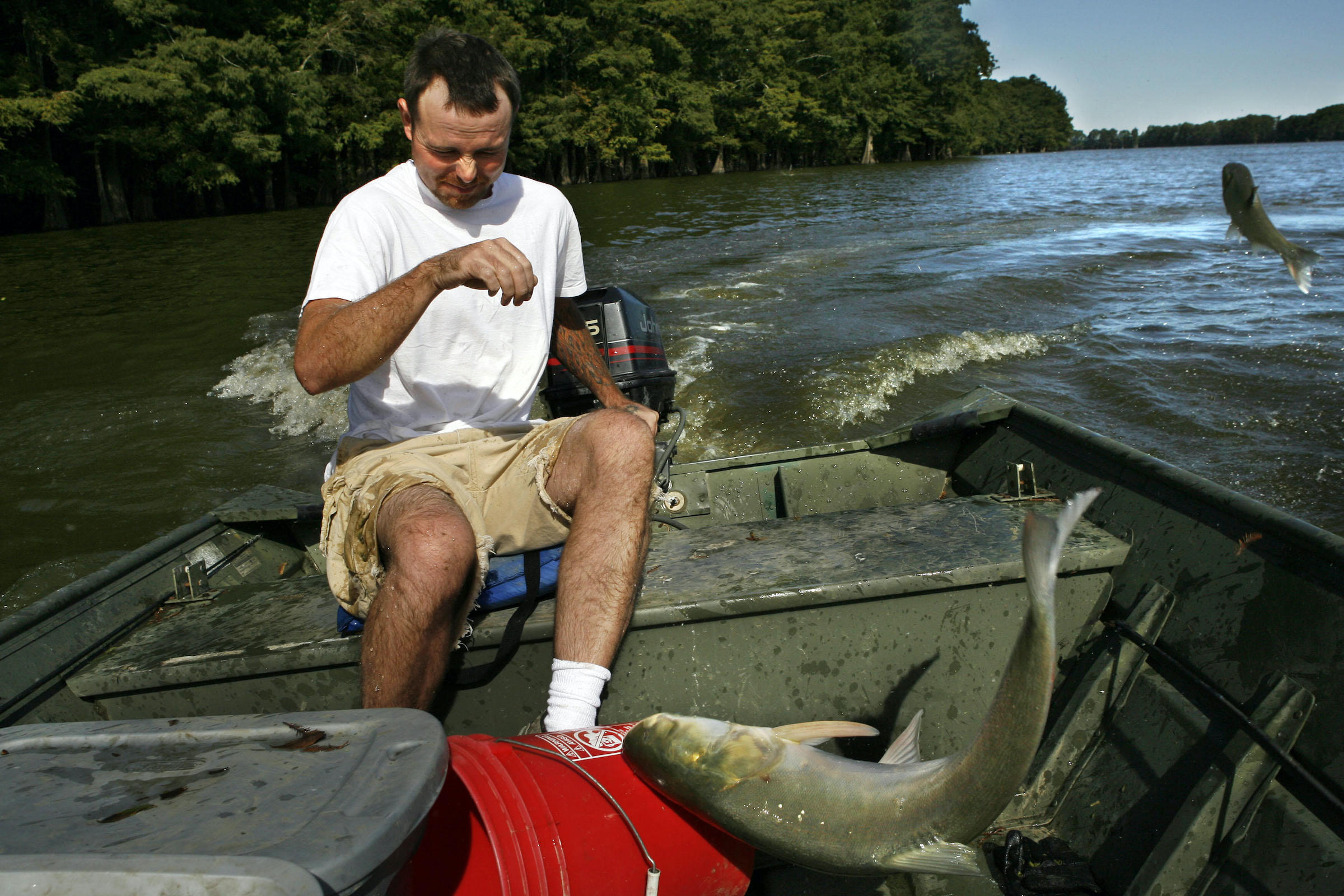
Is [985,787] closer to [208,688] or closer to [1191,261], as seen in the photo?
[208,688]

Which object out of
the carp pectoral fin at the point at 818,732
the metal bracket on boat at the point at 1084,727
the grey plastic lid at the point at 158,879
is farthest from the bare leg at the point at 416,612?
the metal bracket on boat at the point at 1084,727

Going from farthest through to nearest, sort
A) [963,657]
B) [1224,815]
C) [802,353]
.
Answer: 1. [802,353]
2. [963,657]
3. [1224,815]

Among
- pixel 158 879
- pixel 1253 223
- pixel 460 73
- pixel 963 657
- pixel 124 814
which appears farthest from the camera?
pixel 1253 223

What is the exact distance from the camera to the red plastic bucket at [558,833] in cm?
132

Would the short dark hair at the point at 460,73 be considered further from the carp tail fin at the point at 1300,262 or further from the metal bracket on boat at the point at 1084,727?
the carp tail fin at the point at 1300,262

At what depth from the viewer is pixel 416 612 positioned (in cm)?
188

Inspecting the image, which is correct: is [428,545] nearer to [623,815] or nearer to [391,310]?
[391,310]

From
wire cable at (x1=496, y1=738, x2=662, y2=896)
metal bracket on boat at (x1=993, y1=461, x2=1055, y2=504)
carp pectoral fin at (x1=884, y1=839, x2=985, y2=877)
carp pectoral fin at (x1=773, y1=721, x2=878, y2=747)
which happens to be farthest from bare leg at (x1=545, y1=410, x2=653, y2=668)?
metal bracket on boat at (x1=993, y1=461, x2=1055, y2=504)

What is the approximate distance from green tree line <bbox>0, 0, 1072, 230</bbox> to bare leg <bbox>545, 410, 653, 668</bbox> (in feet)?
109

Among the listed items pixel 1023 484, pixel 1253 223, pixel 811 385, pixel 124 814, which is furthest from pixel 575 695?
pixel 811 385

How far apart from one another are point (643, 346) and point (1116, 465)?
2297mm

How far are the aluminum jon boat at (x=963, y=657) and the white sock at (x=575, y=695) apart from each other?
0.18 meters

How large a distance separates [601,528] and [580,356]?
102 cm

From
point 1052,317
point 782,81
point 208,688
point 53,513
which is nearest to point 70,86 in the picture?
point 53,513
